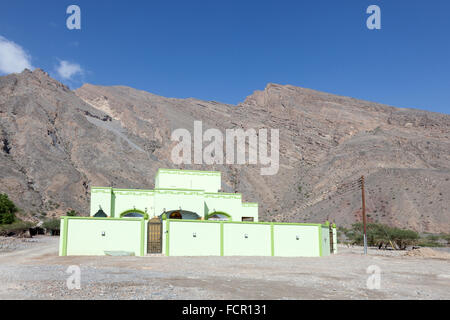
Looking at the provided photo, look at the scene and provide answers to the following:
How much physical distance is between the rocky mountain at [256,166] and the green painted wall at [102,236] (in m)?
38.7

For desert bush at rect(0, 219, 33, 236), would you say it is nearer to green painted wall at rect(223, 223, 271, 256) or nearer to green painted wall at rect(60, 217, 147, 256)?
green painted wall at rect(60, 217, 147, 256)

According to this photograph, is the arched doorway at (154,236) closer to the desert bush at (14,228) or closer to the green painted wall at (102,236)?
the green painted wall at (102,236)

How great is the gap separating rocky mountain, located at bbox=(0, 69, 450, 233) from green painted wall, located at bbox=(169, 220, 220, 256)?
41.1 meters

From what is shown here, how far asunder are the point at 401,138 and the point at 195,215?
Result: 70.5 meters

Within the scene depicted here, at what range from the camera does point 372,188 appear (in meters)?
71.4

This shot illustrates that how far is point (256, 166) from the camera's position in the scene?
3684 inches

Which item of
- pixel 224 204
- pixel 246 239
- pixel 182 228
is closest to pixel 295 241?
pixel 246 239

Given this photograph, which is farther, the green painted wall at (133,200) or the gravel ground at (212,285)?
the green painted wall at (133,200)

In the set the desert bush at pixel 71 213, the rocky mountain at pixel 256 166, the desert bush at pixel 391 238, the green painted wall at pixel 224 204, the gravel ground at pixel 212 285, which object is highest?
the rocky mountain at pixel 256 166

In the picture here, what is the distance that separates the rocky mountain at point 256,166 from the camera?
219 feet

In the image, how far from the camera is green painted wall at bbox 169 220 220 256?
26344mm

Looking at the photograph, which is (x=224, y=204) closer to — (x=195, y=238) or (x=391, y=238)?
(x=195, y=238)


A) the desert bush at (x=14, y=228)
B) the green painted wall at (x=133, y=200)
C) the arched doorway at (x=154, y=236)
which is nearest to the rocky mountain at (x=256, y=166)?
the desert bush at (x=14, y=228)
